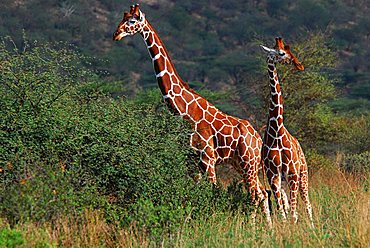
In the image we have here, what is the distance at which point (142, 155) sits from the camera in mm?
7824

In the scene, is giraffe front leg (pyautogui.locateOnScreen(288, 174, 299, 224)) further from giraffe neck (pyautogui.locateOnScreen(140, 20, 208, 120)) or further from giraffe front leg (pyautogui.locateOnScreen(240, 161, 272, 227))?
giraffe neck (pyautogui.locateOnScreen(140, 20, 208, 120))

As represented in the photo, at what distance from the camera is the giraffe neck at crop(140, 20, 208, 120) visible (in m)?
9.18

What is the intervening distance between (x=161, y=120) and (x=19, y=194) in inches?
81.8

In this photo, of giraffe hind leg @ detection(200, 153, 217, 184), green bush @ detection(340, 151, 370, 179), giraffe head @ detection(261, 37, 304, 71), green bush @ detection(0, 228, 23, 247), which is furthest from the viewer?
green bush @ detection(340, 151, 370, 179)

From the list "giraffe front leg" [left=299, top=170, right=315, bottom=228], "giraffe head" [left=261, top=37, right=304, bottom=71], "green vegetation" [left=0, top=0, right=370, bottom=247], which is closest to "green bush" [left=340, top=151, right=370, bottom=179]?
"green vegetation" [left=0, top=0, right=370, bottom=247]

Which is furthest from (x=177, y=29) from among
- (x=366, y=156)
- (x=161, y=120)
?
(x=161, y=120)

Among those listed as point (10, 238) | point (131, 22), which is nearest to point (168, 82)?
point (131, 22)

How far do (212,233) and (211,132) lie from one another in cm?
211

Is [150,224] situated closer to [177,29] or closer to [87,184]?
[87,184]

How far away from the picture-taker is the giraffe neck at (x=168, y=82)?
918 centimetres

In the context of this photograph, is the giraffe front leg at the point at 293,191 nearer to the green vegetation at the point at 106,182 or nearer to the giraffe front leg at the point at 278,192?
the giraffe front leg at the point at 278,192

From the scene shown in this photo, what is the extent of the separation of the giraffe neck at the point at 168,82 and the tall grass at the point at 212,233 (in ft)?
5.77

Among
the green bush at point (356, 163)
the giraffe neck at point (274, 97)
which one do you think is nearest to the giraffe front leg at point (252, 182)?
the giraffe neck at point (274, 97)

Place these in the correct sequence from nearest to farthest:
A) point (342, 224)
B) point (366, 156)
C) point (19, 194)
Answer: point (19, 194)
point (342, 224)
point (366, 156)
